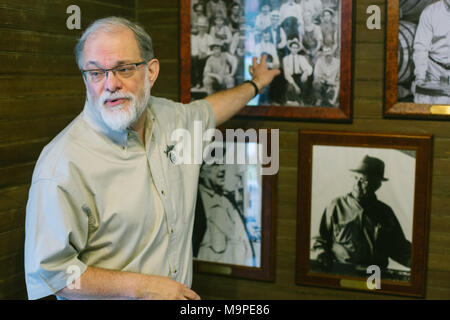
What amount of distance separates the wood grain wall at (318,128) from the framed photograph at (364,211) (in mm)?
35

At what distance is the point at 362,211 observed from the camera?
6.79ft

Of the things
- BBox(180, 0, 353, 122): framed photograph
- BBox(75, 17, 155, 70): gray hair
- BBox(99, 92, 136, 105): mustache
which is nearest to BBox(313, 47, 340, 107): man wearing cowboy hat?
BBox(180, 0, 353, 122): framed photograph

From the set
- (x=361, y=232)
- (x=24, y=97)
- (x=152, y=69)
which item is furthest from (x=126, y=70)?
(x=361, y=232)

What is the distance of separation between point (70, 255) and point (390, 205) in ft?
4.16

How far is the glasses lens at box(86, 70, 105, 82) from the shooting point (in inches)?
60.6

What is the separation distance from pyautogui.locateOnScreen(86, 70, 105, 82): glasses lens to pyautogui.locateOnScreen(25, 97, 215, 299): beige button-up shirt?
9cm

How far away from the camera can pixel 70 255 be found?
1.46 meters

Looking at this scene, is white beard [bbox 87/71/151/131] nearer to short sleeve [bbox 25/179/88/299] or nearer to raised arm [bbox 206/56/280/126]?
short sleeve [bbox 25/179/88/299]

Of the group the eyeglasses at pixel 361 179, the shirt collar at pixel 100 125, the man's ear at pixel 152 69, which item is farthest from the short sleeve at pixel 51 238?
the eyeglasses at pixel 361 179

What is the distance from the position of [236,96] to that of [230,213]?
1.83ft

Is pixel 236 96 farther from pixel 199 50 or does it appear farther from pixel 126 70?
pixel 126 70

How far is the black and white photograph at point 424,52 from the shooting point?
1.87 m

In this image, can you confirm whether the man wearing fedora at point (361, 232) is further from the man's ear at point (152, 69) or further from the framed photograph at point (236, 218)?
the man's ear at point (152, 69)
